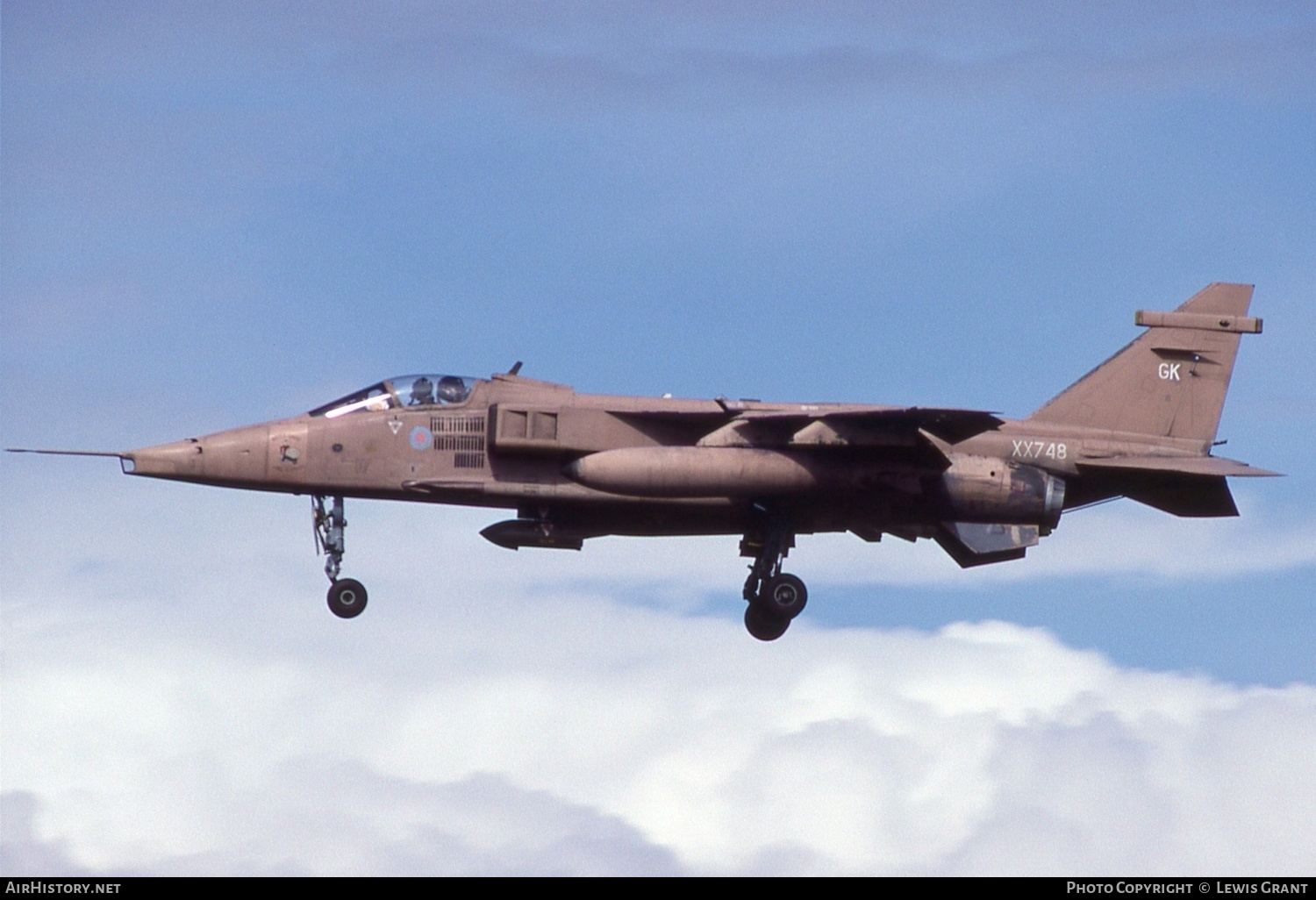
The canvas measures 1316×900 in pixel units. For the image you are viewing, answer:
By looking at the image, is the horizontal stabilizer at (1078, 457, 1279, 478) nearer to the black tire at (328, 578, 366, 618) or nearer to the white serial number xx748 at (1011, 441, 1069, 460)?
the white serial number xx748 at (1011, 441, 1069, 460)

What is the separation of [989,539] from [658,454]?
632cm

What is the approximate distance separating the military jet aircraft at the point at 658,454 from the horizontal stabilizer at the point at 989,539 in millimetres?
387

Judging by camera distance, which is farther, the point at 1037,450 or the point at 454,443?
the point at 1037,450

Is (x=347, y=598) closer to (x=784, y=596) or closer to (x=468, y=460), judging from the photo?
(x=468, y=460)

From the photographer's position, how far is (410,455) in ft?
97.2

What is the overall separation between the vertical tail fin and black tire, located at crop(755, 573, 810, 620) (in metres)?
4.89

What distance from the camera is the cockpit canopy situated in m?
29.9

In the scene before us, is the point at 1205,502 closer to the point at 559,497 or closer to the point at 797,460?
the point at 797,460

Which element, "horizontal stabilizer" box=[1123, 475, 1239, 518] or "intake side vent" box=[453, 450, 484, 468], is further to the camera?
"horizontal stabilizer" box=[1123, 475, 1239, 518]

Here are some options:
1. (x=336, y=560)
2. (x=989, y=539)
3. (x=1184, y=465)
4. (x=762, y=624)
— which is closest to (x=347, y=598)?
(x=336, y=560)

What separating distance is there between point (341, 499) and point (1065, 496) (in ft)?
37.0

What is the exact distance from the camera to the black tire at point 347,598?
29.7 meters

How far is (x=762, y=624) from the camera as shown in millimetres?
30859

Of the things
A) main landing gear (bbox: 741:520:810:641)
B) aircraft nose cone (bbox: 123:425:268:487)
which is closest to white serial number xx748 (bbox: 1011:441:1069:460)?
main landing gear (bbox: 741:520:810:641)
